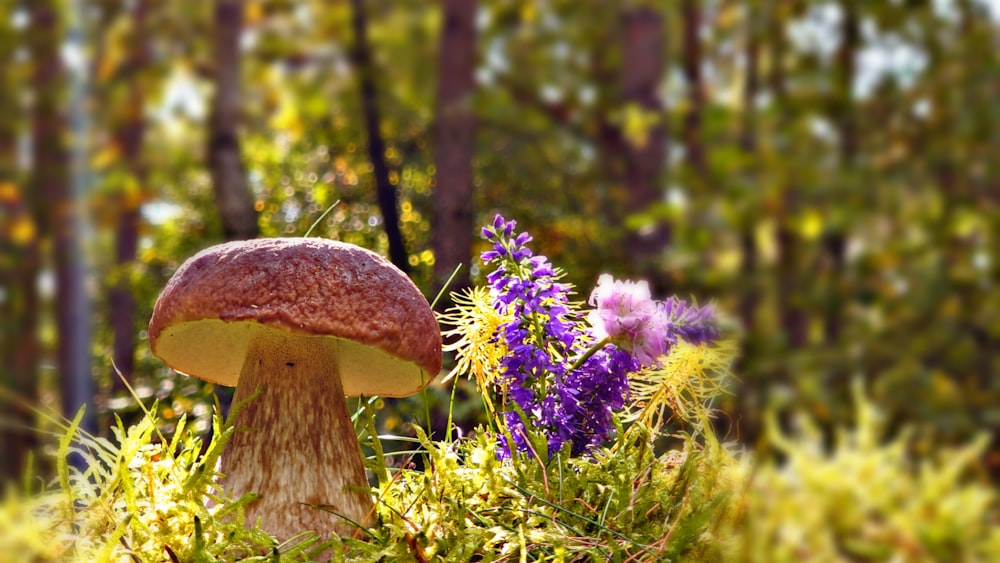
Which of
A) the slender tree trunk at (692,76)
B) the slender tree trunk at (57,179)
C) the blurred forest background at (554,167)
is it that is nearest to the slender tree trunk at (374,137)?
the blurred forest background at (554,167)

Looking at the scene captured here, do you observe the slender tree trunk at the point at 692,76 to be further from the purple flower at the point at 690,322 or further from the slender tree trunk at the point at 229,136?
the purple flower at the point at 690,322

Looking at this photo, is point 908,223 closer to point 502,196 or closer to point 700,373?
point 700,373

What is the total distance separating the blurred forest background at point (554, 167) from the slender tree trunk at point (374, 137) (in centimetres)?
2

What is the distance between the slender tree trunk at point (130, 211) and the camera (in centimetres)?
318

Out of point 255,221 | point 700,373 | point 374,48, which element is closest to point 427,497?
point 700,373

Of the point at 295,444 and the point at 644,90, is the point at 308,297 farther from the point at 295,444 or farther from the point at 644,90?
the point at 644,90

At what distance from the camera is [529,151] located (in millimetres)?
3283

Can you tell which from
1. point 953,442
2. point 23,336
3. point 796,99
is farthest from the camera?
point 23,336

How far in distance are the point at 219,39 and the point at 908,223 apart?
212cm

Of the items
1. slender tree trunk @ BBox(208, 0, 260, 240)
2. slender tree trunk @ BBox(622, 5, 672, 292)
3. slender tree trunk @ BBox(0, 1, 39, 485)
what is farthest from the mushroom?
slender tree trunk @ BBox(622, 5, 672, 292)

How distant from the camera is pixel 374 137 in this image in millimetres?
2482

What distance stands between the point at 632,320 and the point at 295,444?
459 mm

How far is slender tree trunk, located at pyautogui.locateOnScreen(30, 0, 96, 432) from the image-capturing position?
2.69 metres

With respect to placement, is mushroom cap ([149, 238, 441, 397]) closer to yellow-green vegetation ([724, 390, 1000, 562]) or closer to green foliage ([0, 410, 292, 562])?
green foliage ([0, 410, 292, 562])
